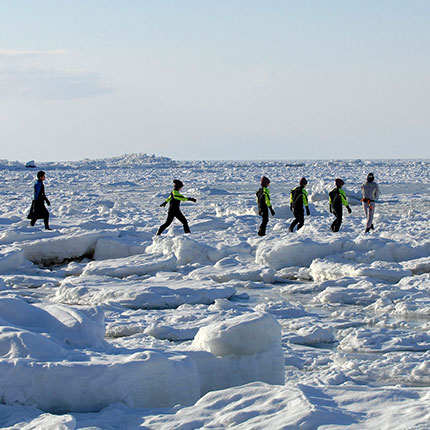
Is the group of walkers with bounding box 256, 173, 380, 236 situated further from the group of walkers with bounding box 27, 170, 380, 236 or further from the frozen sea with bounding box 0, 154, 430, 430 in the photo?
the frozen sea with bounding box 0, 154, 430, 430

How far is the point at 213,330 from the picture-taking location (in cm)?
526

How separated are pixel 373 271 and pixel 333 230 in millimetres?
4724

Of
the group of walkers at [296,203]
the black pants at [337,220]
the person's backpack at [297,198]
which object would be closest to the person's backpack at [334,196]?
the group of walkers at [296,203]

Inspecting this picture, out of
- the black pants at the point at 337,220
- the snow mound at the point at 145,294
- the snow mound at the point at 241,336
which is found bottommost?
the snow mound at the point at 145,294

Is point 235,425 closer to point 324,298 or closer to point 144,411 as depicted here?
point 144,411

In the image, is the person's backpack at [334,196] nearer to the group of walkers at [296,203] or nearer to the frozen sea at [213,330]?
the group of walkers at [296,203]

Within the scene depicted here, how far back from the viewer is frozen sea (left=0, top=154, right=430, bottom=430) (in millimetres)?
3977

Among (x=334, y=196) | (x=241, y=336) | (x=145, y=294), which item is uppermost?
(x=334, y=196)

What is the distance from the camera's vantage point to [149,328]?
7.00 m

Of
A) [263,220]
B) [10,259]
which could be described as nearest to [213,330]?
[10,259]

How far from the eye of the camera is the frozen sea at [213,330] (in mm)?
3977

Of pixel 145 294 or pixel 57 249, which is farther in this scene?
pixel 57 249

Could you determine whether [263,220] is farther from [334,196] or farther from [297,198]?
[334,196]

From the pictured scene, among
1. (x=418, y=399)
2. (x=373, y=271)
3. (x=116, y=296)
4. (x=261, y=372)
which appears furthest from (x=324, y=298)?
(x=418, y=399)
